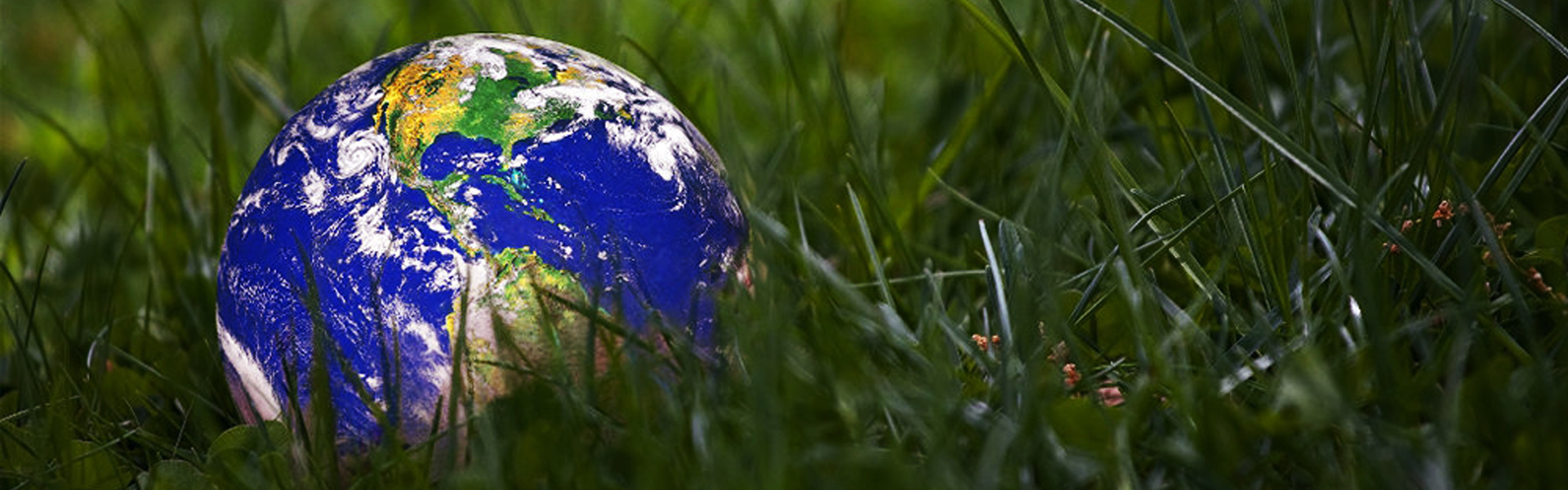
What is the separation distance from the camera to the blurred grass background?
161 cm

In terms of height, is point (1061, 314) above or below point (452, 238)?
below

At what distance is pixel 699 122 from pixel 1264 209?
101 cm

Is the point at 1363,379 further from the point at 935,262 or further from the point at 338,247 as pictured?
the point at 338,247

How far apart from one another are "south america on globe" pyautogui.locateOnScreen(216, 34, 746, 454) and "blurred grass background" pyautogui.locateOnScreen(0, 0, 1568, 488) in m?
0.09

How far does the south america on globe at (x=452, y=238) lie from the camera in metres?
1.93

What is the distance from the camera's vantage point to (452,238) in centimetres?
196

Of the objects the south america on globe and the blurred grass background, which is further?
the south america on globe

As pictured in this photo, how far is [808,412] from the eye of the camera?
69.1 inches

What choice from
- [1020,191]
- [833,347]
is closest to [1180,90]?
[1020,191]

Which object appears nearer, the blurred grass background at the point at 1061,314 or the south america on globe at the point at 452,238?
the blurred grass background at the point at 1061,314

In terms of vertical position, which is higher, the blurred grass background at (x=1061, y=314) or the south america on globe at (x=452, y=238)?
the south america on globe at (x=452, y=238)

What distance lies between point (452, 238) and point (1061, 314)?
0.80 m

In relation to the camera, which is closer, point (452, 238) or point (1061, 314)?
point (1061, 314)

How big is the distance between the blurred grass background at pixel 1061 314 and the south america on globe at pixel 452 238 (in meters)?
0.09
